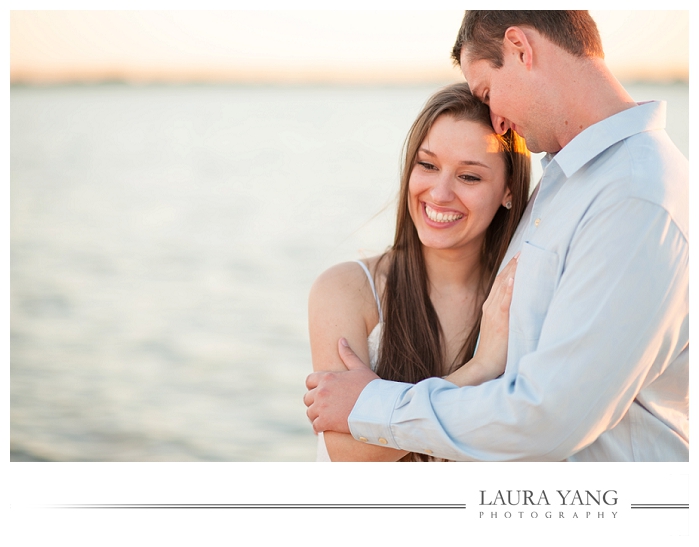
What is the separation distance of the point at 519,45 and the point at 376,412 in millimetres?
1272

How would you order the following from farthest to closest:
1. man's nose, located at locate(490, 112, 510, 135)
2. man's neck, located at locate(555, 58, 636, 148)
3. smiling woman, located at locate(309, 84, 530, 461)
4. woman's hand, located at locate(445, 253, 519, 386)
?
1. smiling woman, located at locate(309, 84, 530, 461)
2. man's nose, located at locate(490, 112, 510, 135)
3. woman's hand, located at locate(445, 253, 519, 386)
4. man's neck, located at locate(555, 58, 636, 148)

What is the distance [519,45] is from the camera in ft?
7.49

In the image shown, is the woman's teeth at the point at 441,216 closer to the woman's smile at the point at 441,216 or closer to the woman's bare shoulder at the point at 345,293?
the woman's smile at the point at 441,216

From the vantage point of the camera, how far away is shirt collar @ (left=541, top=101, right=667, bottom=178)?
2.12 meters

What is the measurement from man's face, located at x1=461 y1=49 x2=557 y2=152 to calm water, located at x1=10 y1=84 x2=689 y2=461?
73cm

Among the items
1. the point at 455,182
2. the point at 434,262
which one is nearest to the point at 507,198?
the point at 455,182

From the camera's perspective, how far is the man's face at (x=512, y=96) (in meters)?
2.32

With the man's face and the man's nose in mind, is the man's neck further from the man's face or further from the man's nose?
the man's nose

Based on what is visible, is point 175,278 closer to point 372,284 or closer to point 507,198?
point 372,284

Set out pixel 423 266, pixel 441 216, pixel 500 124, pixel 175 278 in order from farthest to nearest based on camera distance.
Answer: pixel 175 278
pixel 423 266
pixel 441 216
pixel 500 124
